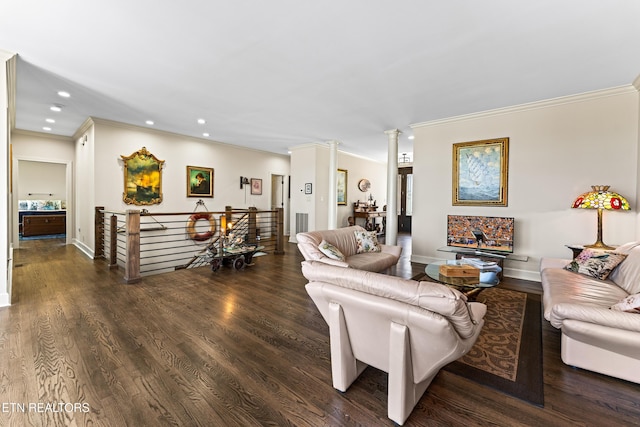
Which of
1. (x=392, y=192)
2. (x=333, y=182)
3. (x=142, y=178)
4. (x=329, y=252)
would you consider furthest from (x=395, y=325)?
(x=142, y=178)

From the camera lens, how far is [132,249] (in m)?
3.98

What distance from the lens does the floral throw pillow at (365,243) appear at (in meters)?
4.08

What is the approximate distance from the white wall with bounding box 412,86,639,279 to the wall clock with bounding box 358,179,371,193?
401 cm

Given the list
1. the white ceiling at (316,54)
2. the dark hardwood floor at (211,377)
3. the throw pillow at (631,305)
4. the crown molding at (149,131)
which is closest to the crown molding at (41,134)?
the crown molding at (149,131)

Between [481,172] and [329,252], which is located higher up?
[481,172]

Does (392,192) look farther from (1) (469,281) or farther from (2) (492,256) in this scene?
(1) (469,281)

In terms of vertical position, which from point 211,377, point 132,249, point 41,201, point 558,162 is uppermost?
point 558,162

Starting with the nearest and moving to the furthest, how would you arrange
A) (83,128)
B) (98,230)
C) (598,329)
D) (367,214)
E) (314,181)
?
(598,329), (98,230), (83,128), (314,181), (367,214)

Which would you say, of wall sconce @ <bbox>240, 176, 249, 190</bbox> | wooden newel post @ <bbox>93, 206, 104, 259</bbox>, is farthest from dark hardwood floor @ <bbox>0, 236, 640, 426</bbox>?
wall sconce @ <bbox>240, 176, 249, 190</bbox>

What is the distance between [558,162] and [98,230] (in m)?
7.89

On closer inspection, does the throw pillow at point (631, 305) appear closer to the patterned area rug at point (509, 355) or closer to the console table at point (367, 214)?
the patterned area rug at point (509, 355)

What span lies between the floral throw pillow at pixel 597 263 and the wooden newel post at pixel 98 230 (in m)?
7.34

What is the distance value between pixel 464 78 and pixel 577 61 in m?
1.07

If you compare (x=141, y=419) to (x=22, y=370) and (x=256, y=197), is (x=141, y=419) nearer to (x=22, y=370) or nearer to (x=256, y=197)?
(x=22, y=370)
